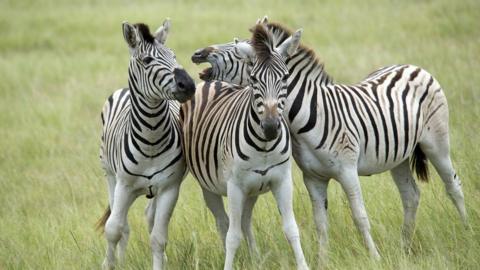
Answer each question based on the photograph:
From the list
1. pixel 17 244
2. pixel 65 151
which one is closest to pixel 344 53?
pixel 65 151

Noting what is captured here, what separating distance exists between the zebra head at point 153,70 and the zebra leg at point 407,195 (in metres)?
2.31

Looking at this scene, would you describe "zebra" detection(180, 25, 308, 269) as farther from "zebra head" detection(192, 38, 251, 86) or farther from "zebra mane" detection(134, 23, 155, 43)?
"zebra mane" detection(134, 23, 155, 43)

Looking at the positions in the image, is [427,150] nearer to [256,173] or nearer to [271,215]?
[271,215]

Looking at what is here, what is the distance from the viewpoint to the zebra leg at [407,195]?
6.48m

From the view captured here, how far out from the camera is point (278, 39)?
5992 millimetres

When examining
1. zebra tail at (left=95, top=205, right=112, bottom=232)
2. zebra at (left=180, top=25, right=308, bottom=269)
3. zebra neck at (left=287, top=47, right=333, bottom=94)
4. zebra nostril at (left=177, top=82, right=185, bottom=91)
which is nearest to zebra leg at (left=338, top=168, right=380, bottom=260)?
zebra at (left=180, top=25, right=308, bottom=269)

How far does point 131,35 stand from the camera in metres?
5.69

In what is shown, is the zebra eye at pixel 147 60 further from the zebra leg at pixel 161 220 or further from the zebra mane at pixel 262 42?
the zebra leg at pixel 161 220

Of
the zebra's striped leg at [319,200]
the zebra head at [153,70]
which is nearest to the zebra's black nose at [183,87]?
the zebra head at [153,70]

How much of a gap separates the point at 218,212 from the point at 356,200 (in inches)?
49.7

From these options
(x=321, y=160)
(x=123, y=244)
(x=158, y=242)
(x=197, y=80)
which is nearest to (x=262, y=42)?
(x=321, y=160)

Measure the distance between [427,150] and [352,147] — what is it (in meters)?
1.07

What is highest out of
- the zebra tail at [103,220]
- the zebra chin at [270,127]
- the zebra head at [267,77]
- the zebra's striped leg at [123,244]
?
the zebra head at [267,77]

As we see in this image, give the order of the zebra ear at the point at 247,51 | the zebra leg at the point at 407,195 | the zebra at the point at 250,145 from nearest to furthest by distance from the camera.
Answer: the zebra at the point at 250,145
the zebra ear at the point at 247,51
the zebra leg at the point at 407,195
